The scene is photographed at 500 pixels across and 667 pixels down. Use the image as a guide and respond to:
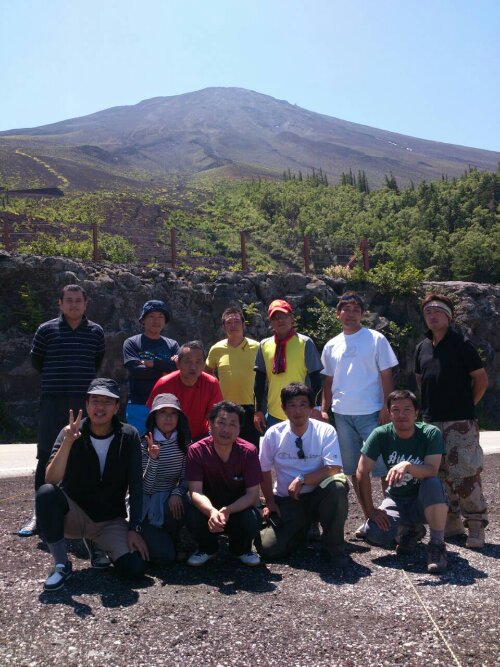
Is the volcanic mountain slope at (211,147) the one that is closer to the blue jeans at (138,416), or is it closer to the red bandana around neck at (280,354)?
the blue jeans at (138,416)

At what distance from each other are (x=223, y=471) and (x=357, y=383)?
5.10 ft

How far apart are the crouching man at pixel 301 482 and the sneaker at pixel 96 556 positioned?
106cm

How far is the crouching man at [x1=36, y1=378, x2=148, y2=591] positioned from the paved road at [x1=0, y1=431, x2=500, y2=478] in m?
3.41

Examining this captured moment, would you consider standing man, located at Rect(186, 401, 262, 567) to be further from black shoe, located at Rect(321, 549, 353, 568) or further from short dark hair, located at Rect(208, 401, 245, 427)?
black shoe, located at Rect(321, 549, 353, 568)

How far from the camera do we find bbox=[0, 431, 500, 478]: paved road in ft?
25.7

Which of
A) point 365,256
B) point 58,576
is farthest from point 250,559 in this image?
point 365,256

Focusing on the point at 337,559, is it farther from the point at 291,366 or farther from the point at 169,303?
the point at 169,303

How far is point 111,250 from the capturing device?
685 inches

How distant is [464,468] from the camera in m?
5.17

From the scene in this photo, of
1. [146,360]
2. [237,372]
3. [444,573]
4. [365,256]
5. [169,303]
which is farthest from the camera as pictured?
[365,256]

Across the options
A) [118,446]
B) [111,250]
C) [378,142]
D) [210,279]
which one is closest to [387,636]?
[118,446]

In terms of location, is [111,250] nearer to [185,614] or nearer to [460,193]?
[185,614]

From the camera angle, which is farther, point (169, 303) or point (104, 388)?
point (169, 303)

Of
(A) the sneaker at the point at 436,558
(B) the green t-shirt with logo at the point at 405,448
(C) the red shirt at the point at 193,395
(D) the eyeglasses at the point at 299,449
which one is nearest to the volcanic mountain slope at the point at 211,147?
(C) the red shirt at the point at 193,395
